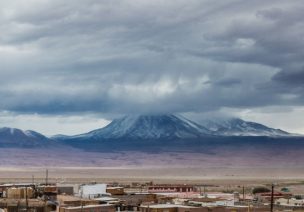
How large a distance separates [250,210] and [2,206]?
2259 centimetres

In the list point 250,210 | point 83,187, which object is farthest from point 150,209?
point 83,187

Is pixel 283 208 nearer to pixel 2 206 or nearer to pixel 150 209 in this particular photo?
pixel 150 209

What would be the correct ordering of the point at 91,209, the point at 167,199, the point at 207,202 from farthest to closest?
the point at 167,199 → the point at 207,202 → the point at 91,209

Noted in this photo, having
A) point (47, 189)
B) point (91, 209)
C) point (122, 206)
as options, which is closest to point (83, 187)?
point (47, 189)

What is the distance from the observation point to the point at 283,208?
69562 millimetres

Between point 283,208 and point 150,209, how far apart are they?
14574 millimetres

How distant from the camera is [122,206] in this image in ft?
228

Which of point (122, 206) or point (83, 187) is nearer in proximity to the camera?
point (122, 206)

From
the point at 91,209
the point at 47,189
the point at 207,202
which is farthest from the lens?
the point at 47,189

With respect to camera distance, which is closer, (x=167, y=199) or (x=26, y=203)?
(x=26, y=203)

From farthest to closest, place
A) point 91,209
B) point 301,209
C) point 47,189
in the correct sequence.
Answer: point 47,189
point 301,209
point 91,209

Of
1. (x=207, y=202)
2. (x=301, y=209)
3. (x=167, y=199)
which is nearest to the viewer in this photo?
(x=301, y=209)

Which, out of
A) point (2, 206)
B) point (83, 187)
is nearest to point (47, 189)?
point (83, 187)

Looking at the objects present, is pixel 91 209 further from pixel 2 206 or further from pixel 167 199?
pixel 167 199
